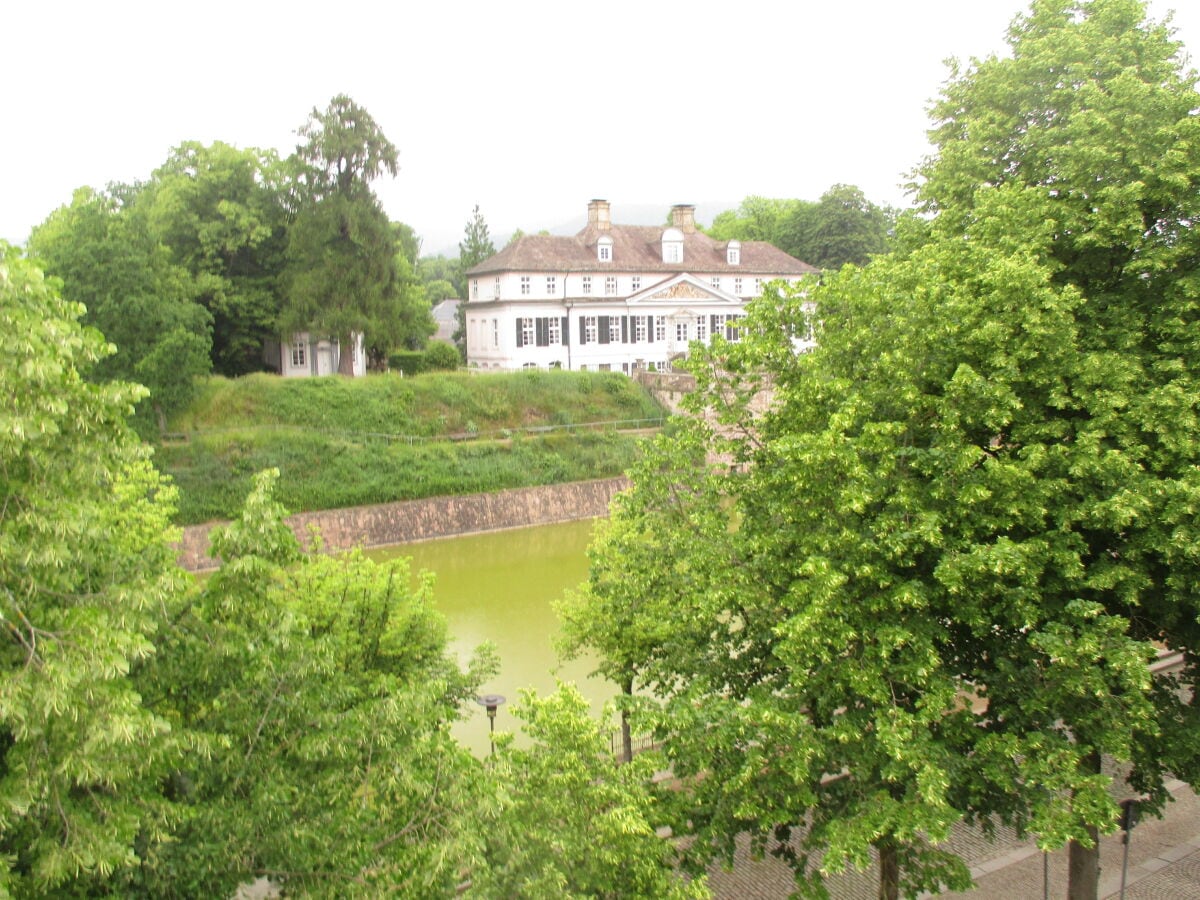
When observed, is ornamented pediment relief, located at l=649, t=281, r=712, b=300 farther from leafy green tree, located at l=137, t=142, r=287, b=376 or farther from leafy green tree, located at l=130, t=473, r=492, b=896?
leafy green tree, located at l=130, t=473, r=492, b=896

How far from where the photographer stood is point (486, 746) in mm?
15273

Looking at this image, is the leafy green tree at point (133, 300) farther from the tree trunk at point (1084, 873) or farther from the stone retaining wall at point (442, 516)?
the tree trunk at point (1084, 873)

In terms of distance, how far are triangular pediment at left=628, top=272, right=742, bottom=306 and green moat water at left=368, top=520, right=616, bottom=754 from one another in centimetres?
1618

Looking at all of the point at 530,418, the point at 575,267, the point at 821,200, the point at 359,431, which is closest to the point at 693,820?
the point at 359,431

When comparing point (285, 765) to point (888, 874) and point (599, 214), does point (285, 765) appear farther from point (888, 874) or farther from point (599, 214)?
point (599, 214)

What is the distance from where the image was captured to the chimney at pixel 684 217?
50375 millimetres

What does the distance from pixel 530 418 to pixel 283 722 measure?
29514mm

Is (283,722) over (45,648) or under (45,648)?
under

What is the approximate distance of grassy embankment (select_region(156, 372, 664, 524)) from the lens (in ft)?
97.2

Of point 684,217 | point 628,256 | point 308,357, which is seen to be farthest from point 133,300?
point 684,217

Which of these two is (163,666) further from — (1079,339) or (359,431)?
(359,431)

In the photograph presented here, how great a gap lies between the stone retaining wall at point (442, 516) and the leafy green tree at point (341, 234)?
7858mm

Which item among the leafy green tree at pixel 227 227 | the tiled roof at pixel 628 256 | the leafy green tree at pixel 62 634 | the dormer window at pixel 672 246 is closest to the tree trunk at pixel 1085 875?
the leafy green tree at pixel 62 634

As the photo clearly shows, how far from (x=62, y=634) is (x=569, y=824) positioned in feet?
14.8
